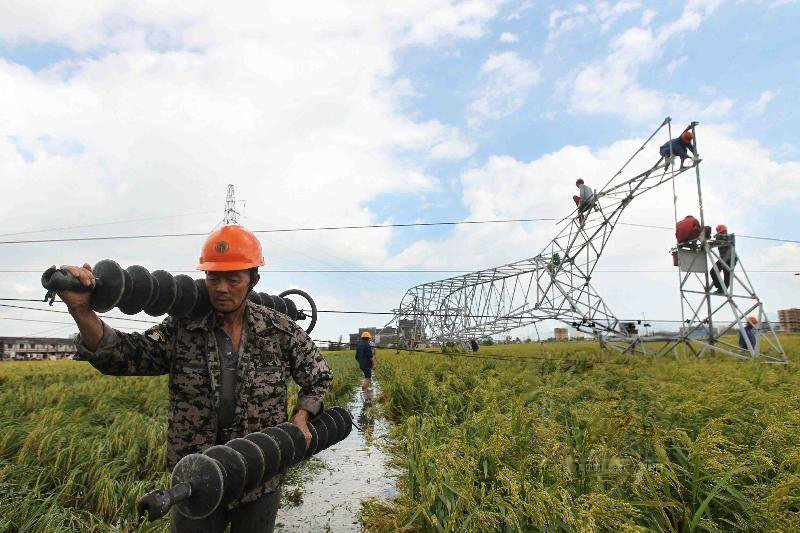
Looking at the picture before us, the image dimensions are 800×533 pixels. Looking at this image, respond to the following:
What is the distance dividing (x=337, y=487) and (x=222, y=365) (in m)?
2.78

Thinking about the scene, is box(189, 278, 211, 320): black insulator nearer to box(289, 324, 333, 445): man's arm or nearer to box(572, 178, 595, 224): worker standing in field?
box(289, 324, 333, 445): man's arm

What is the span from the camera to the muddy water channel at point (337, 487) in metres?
3.60

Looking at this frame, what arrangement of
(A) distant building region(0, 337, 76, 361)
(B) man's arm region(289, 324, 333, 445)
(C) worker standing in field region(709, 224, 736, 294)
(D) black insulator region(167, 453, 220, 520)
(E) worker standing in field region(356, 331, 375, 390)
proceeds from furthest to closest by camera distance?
1. (A) distant building region(0, 337, 76, 361)
2. (E) worker standing in field region(356, 331, 375, 390)
3. (C) worker standing in field region(709, 224, 736, 294)
4. (B) man's arm region(289, 324, 333, 445)
5. (D) black insulator region(167, 453, 220, 520)

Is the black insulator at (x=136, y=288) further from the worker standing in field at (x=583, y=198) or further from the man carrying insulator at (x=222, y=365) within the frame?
the worker standing in field at (x=583, y=198)

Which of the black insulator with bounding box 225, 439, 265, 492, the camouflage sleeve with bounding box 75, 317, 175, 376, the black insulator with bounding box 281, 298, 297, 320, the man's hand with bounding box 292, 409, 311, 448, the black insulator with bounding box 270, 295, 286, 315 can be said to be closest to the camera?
the black insulator with bounding box 225, 439, 265, 492

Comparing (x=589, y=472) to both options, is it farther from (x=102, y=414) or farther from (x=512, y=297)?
(x=512, y=297)

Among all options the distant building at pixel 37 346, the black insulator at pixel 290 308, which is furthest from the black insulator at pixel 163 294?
the distant building at pixel 37 346

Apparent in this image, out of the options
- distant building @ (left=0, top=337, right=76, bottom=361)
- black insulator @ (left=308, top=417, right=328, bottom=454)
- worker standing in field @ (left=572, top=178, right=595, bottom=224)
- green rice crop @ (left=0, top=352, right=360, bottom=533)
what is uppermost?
worker standing in field @ (left=572, top=178, right=595, bottom=224)

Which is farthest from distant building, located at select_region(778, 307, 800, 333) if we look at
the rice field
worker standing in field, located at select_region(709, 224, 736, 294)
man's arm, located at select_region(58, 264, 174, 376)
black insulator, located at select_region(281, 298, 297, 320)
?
man's arm, located at select_region(58, 264, 174, 376)

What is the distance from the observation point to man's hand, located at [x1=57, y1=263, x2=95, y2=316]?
5.95 ft

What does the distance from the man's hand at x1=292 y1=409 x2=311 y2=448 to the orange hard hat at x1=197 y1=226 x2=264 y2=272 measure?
0.82m

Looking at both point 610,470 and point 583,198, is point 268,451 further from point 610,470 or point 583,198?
point 583,198

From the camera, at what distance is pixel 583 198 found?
14602 mm

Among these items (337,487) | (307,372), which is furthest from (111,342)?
(337,487)
